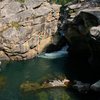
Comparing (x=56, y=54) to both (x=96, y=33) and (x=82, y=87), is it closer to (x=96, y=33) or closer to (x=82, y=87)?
(x=82, y=87)

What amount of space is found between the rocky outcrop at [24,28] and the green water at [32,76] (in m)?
2.90

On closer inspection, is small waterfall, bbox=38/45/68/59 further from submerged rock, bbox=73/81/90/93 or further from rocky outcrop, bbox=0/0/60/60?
submerged rock, bbox=73/81/90/93

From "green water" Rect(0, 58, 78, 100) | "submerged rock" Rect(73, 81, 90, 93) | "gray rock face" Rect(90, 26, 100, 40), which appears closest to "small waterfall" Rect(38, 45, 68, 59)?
"green water" Rect(0, 58, 78, 100)

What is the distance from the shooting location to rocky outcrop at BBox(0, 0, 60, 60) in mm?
66062

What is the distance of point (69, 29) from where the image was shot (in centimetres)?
6209

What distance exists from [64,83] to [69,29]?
1762cm

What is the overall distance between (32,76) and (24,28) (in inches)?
652

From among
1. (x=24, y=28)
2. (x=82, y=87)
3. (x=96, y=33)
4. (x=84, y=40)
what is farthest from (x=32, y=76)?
(x=24, y=28)

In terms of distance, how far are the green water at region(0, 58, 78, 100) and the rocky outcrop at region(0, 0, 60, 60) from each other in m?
2.90

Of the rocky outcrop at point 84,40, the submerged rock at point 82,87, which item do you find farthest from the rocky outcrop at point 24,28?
the submerged rock at point 82,87

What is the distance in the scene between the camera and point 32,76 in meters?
54.4

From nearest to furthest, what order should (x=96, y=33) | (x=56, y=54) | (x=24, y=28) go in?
1. (x=96, y=33)
2. (x=24, y=28)
3. (x=56, y=54)

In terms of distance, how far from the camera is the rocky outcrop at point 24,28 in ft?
217

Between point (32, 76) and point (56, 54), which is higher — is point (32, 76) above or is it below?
above
